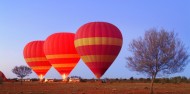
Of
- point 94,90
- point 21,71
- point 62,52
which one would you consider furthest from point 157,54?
point 21,71

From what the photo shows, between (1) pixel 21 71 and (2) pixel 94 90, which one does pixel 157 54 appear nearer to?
(2) pixel 94 90

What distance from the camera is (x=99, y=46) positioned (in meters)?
60.4

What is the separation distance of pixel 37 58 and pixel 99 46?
3320 centimetres

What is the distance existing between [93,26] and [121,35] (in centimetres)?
650

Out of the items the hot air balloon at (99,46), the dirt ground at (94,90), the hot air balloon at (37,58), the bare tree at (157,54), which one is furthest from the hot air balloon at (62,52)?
the bare tree at (157,54)

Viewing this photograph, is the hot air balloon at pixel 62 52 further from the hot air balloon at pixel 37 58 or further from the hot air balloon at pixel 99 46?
the hot air balloon at pixel 99 46

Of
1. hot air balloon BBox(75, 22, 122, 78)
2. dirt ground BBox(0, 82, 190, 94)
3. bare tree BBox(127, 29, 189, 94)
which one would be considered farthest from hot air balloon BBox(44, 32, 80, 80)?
bare tree BBox(127, 29, 189, 94)

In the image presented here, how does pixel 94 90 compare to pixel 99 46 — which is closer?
pixel 94 90

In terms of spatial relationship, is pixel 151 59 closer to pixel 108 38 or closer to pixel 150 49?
pixel 150 49

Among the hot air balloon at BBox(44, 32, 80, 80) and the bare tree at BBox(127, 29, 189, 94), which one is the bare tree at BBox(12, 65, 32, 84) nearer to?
the hot air balloon at BBox(44, 32, 80, 80)

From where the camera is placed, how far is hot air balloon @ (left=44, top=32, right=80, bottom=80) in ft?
257

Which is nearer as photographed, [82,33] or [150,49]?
[150,49]

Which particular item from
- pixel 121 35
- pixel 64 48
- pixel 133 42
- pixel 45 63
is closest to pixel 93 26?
pixel 121 35

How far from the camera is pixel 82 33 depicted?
63.0 meters
